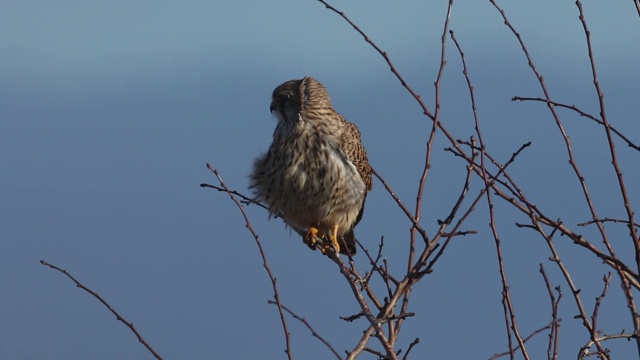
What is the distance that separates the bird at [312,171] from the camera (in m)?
4.93

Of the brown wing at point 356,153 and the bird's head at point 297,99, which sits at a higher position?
the bird's head at point 297,99

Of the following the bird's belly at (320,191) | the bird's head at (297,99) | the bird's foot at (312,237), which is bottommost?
the bird's foot at (312,237)

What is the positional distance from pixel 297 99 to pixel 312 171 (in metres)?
0.46

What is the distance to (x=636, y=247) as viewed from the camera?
8.47 ft

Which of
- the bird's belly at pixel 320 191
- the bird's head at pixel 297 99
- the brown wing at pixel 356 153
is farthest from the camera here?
the bird's head at pixel 297 99

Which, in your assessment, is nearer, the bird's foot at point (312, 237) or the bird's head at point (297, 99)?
the bird's foot at point (312, 237)

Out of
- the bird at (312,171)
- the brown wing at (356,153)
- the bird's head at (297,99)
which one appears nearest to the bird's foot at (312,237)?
the bird at (312,171)

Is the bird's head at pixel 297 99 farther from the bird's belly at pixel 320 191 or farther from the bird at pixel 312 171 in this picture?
the bird's belly at pixel 320 191

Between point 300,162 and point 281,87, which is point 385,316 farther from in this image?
point 281,87

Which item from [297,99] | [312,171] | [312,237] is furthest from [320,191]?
[297,99]

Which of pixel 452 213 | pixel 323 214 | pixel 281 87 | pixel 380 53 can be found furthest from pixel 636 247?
pixel 281 87

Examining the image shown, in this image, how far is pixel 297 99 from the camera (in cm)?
520

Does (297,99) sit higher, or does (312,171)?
(297,99)

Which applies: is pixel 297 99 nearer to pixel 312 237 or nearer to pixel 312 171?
pixel 312 171
